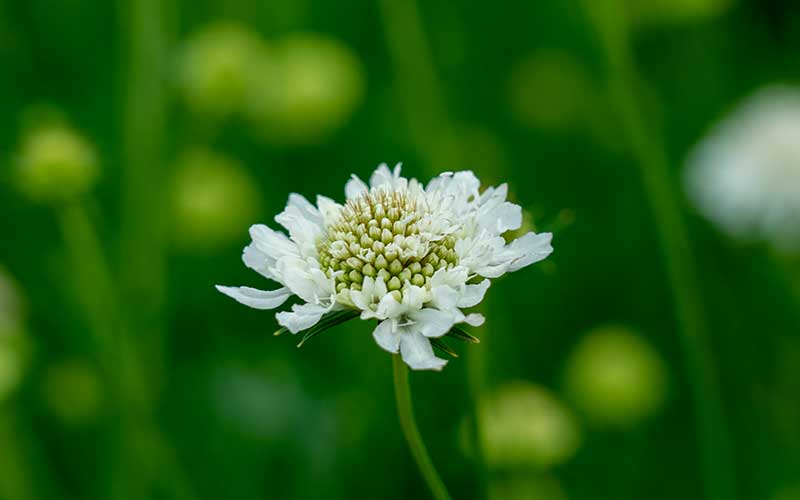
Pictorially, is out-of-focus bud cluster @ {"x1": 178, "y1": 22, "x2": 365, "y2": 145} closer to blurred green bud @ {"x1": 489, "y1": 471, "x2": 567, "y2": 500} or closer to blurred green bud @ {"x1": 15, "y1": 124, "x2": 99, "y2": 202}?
blurred green bud @ {"x1": 15, "y1": 124, "x2": 99, "y2": 202}

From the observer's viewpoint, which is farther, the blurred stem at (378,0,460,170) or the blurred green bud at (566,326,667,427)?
the blurred stem at (378,0,460,170)

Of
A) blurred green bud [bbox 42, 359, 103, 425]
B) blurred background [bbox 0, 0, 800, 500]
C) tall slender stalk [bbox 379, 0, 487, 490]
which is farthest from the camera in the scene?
tall slender stalk [bbox 379, 0, 487, 490]

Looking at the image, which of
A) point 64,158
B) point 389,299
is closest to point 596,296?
point 64,158

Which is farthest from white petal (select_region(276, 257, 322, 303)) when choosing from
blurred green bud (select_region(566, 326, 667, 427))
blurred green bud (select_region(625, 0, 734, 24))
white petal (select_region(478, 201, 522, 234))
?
blurred green bud (select_region(625, 0, 734, 24))

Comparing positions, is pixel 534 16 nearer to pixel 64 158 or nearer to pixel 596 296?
pixel 596 296

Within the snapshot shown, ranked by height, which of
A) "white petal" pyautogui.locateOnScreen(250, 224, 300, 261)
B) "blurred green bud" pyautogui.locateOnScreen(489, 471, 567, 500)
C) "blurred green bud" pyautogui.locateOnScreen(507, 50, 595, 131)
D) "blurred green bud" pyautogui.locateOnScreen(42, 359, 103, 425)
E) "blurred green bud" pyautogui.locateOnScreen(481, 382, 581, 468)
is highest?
"white petal" pyautogui.locateOnScreen(250, 224, 300, 261)

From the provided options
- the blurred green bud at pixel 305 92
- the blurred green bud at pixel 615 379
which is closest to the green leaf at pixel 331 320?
the blurred green bud at pixel 615 379

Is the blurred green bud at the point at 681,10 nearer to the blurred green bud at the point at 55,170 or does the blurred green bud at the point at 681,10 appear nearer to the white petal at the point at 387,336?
the blurred green bud at the point at 55,170
